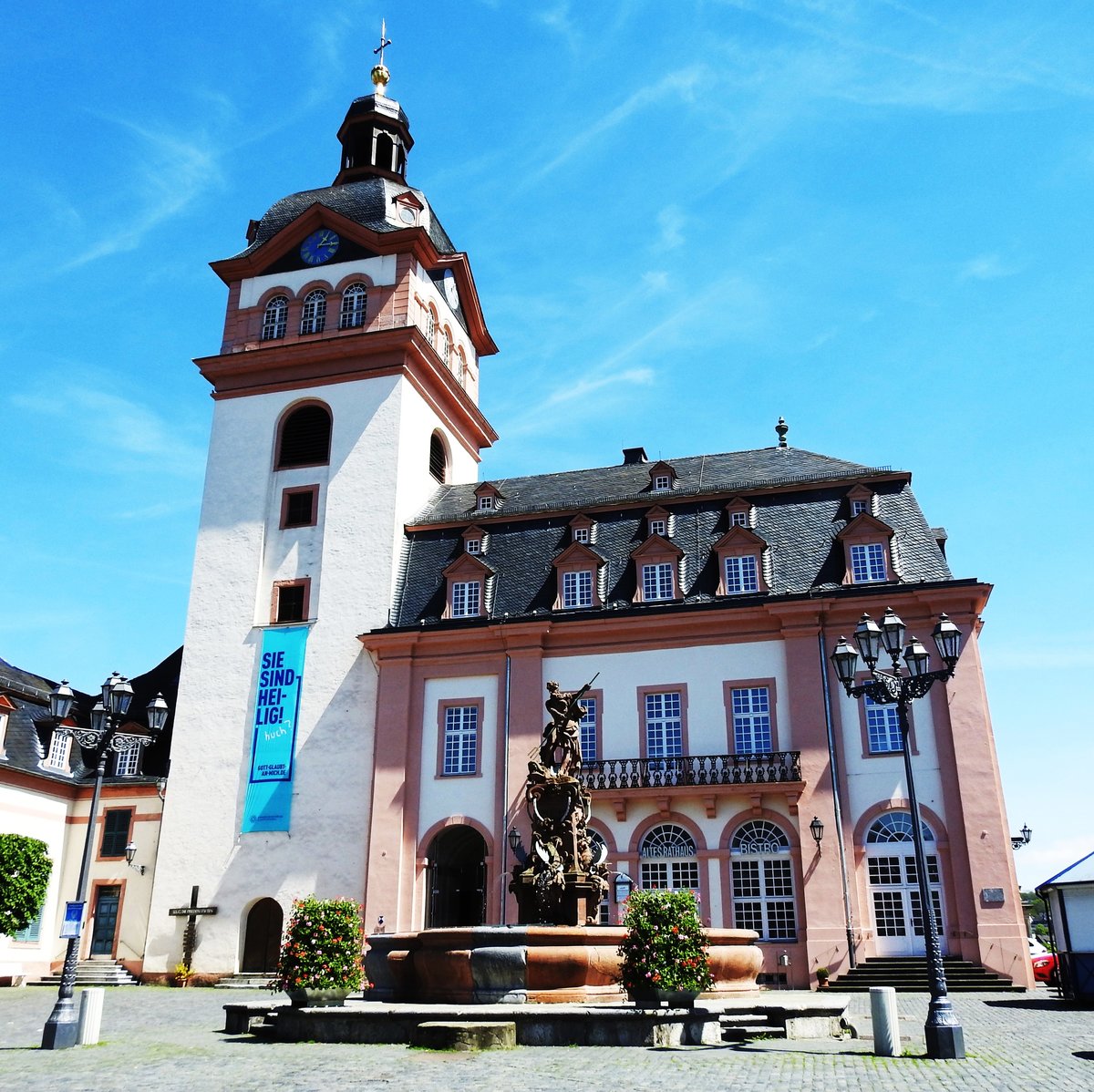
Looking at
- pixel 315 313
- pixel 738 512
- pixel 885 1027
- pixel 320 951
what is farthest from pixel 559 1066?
pixel 315 313

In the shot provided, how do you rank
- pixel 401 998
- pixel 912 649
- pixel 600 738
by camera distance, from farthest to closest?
pixel 600 738
pixel 401 998
pixel 912 649

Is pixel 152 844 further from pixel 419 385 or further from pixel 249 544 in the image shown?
pixel 419 385

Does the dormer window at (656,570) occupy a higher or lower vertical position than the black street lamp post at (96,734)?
higher

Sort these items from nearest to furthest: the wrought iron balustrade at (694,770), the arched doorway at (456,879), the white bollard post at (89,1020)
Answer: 1. the white bollard post at (89,1020)
2. the wrought iron balustrade at (694,770)
3. the arched doorway at (456,879)

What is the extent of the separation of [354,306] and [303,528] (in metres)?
8.83

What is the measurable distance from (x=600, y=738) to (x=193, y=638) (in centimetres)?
1486

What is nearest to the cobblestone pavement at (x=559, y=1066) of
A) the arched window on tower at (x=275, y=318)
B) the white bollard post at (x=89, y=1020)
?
the white bollard post at (x=89, y=1020)

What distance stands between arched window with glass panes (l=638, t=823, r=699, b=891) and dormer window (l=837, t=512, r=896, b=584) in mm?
8815

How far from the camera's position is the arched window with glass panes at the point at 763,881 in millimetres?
29891

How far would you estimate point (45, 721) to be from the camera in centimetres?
3900

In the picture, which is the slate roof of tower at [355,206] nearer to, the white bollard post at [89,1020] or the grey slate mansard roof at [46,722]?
the grey slate mansard roof at [46,722]

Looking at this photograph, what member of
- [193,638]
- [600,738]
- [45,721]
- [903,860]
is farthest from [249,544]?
[903,860]

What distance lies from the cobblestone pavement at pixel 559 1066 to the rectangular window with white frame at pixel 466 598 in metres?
19.2

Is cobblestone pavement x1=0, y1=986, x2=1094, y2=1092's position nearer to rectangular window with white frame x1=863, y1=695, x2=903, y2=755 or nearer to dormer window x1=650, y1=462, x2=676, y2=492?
rectangular window with white frame x1=863, y1=695, x2=903, y2=755
